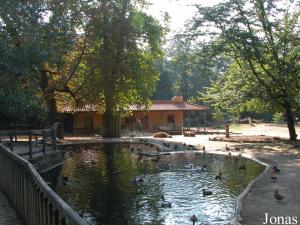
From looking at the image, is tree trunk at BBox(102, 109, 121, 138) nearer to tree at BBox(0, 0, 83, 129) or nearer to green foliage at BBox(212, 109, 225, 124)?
green foliage at BBox(212, 109, 225, 124)

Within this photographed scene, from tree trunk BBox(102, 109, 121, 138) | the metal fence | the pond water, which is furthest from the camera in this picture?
tree trunk BBox(102, 109, 121, 138)

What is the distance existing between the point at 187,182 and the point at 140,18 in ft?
82.2

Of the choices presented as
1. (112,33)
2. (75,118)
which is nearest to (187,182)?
(112,33)

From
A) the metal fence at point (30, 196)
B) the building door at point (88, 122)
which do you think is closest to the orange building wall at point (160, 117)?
the building door at point (88, 122)

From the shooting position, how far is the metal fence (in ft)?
18.2

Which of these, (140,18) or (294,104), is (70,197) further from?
(140,18)

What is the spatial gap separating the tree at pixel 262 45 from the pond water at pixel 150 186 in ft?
30.9

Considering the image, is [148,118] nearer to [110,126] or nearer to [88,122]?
[88,122]

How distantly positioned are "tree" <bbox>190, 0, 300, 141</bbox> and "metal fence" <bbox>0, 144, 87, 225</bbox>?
949 inches

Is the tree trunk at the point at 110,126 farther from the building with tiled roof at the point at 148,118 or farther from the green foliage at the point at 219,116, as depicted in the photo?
the green foliage at the point at 219,116

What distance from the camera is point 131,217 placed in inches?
530

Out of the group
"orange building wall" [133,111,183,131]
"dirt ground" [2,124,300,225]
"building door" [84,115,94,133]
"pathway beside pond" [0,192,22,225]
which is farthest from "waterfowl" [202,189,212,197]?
"orange building wall" [133,111,183,131]

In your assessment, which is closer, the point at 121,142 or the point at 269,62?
the point at 269,62

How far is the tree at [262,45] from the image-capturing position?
3250 centimetres
